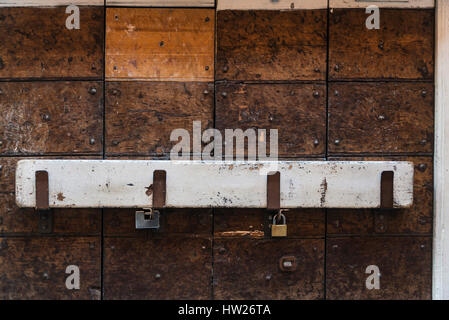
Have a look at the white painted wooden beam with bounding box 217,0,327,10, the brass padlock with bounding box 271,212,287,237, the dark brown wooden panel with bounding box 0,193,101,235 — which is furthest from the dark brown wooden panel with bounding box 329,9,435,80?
the dark brown wooden panel with bounding box 0,193,101,235

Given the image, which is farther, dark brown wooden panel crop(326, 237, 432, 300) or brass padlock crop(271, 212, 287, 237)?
dark brown wooden panel crop(326, 237, 432, 300)

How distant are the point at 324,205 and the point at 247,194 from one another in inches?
18.0

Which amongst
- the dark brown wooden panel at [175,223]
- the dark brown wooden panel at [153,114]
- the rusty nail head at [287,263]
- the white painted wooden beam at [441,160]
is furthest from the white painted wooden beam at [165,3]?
the rusty nail head at [287,263]

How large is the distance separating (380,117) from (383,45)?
0.44m

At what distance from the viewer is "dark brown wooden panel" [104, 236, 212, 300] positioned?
200 centimetres

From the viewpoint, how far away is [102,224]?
1989 mm

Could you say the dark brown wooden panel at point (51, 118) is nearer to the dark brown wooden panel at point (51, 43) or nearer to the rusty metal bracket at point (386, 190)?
the dark brown wooden panel at point (51, 43)

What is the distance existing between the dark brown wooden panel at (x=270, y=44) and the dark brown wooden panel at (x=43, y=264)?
1375 millimetres

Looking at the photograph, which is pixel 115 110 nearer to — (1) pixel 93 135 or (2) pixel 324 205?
(1) pixel 93 135

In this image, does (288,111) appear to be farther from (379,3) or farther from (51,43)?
(51,43)

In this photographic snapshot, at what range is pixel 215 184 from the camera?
6.14 ft

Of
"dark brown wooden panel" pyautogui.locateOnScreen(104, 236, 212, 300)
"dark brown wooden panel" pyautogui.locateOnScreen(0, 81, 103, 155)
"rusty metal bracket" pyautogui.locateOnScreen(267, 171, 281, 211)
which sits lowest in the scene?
"dark brown wooden panel" pyautogui.locateOnScreen(104, 236, 212, 300)

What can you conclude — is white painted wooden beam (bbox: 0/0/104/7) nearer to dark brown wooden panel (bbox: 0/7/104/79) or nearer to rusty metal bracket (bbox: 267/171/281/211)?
dark brown wooden panel (bbox: 0/7/104/79)

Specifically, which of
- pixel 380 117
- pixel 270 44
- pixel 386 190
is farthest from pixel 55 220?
pixel 380 117
